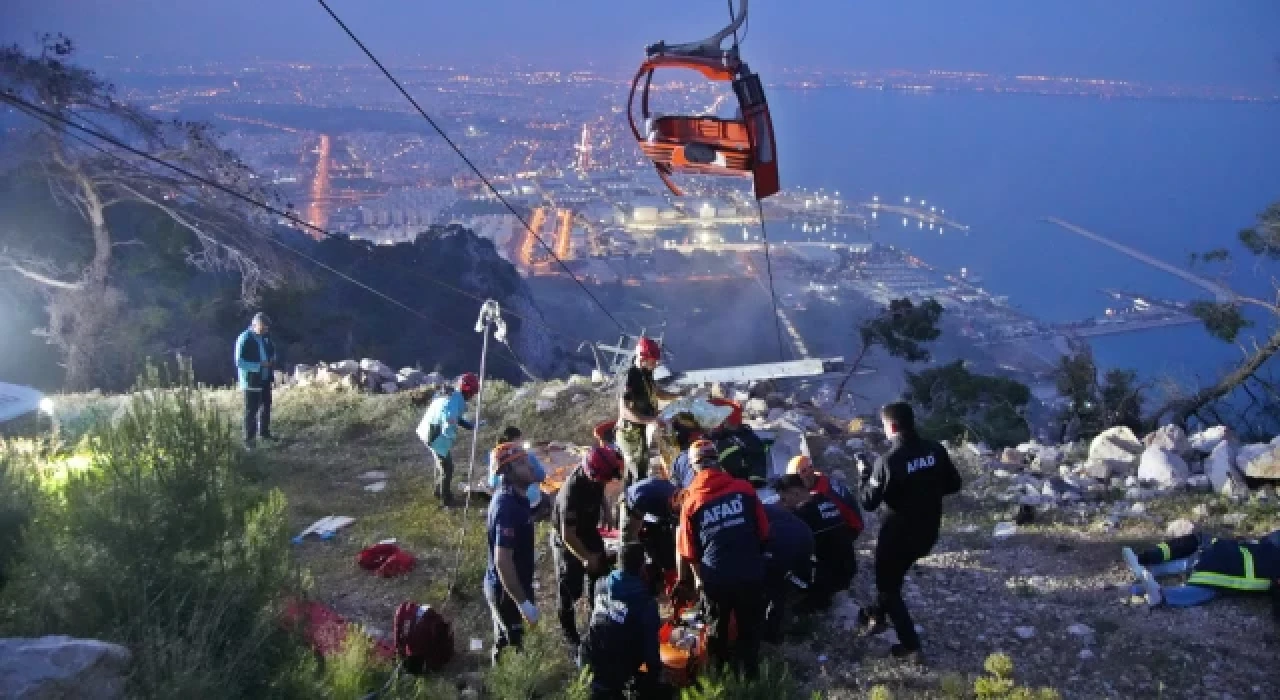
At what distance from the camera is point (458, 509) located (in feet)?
31.7

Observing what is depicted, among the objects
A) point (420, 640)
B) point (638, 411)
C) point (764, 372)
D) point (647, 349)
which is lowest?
point (420, 640)

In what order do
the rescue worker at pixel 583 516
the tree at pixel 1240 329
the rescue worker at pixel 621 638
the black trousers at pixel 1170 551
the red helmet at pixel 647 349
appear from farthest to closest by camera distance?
the tree at pixel 1240 329 → the red helmet at pixel 647 349 → the black trousers at pixel 1170 551 → the rescue worker at pixel 583 516 → the rescue worker at pixel 621 638

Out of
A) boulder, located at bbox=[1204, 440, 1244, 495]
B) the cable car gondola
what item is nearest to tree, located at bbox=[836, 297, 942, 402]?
boulder, located at bbox=[1204, 440, 1244, 495]

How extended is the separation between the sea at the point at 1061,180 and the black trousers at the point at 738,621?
119ft

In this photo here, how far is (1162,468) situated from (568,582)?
7.48 metres

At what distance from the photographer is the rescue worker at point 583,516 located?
5.51m

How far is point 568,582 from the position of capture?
6008 millimetres

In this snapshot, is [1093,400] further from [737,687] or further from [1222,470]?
[737,687]

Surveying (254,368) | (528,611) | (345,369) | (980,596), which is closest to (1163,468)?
(980,596)

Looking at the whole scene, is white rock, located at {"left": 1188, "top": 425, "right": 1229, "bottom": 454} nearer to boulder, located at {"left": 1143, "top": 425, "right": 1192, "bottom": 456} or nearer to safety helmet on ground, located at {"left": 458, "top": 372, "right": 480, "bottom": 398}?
boulder, located at {"left": 1143, "top": 425, "right": 1192, "bottom": 456}

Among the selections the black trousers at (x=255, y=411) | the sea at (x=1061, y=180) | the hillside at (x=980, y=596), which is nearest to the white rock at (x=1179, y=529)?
the hillside at (x=980, y=596)

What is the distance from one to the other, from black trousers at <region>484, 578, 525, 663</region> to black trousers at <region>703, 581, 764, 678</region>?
1.34 meters

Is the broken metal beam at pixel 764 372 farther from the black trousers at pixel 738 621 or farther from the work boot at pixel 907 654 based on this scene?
the black trousers at pixel 738 621

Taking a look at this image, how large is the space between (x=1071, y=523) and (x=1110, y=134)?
168m
